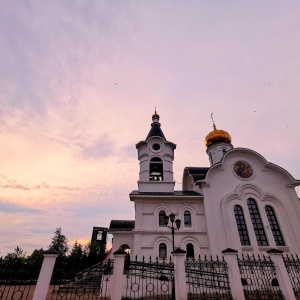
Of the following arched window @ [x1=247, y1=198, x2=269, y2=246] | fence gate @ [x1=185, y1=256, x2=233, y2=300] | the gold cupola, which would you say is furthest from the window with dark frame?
the gold cupola

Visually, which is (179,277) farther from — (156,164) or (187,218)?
(156,164)

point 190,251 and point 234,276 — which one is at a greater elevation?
point 190,251

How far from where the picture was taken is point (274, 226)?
15328mm

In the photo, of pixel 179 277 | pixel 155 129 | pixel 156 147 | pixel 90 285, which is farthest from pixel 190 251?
pixel 155 129

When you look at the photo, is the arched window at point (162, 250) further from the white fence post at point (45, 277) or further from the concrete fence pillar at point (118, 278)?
the white fence post at point (45, 277)

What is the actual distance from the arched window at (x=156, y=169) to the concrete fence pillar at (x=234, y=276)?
10344mm

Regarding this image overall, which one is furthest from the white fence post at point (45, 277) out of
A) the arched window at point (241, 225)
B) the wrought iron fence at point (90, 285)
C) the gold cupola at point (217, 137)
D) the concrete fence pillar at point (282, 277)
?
the gold cupola at point (217, 137)

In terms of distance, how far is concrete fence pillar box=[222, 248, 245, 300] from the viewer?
7.52 meters

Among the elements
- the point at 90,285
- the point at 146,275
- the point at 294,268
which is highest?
the point at 294,268

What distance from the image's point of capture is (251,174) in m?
17.1

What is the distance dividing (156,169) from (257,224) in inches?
354

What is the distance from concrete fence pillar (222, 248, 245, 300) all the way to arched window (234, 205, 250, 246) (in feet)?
24.3

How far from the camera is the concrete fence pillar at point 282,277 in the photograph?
306 inches

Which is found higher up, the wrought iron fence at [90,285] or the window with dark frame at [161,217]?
the window with dark frame at [161,217]
